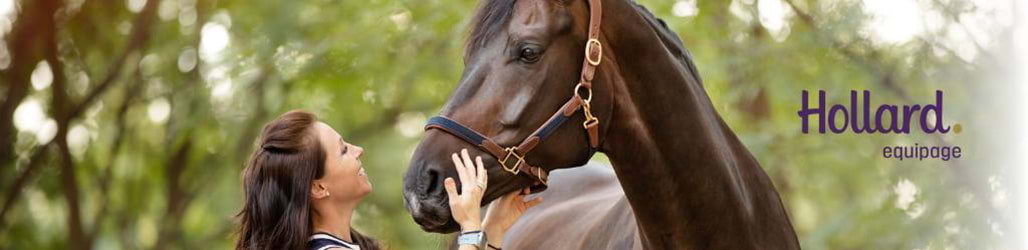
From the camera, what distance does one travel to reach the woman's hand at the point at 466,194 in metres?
2.42

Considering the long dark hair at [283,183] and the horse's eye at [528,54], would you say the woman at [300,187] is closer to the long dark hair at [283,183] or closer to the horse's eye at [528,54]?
the long dark hair at [283,183]

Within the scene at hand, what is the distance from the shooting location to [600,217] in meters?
3.70

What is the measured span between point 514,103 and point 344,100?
524 cm

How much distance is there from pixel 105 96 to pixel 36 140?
0.53 m

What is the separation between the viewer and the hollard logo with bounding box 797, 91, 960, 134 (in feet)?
20.9

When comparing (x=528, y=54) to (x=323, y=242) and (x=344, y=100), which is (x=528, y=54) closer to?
(x=323, y=242)

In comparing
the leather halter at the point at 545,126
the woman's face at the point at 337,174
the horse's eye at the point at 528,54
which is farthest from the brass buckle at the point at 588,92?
the woman's face at the point at 337,174

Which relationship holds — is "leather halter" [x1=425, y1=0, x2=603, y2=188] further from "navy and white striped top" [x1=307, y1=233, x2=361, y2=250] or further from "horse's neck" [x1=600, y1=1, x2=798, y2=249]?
"navy and white striped top" [x1=307, y1=233, x2=361, y2=250]

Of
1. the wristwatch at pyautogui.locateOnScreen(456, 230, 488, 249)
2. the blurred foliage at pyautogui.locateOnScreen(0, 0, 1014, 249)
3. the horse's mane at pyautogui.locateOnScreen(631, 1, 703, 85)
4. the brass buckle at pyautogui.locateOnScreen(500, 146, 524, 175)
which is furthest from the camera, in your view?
the blurred foliage at pyautogui.locateOnScreen(0, 0, 1014, 249)

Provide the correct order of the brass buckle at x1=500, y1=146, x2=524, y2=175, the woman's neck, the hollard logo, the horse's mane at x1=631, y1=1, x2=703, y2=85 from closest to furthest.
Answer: the brass buckle at x1=500, y1=146, x2=524, y2=175
the woman's neck
the horse's mane at x1=631, y1=1, x2=703, y2=85
the hollard logo

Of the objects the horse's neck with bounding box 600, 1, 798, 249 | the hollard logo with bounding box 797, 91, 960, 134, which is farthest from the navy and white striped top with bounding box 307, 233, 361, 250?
the hollard logo with bounding box 797, 91, 960, 134

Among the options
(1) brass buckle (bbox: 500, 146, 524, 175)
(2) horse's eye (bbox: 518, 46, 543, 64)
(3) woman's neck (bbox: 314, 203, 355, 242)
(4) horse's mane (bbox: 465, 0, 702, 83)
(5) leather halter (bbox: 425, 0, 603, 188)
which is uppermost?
(4) horse's mane (bbox: 465, 0, 702, 83)

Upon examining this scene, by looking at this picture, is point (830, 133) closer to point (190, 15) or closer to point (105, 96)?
point (190, 15)

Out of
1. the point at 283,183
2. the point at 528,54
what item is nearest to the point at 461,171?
the point at 528,54
